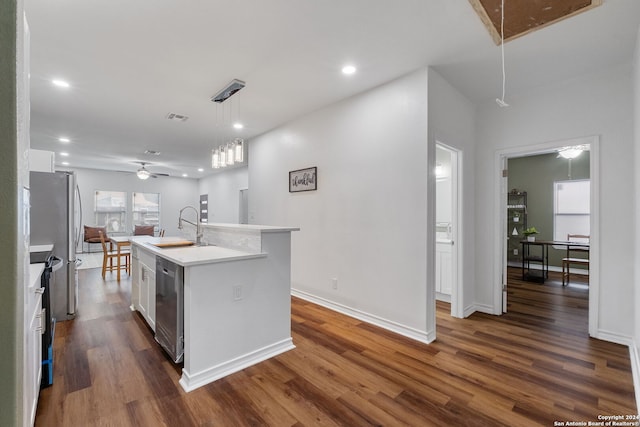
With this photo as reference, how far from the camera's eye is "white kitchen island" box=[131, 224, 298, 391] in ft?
6.92

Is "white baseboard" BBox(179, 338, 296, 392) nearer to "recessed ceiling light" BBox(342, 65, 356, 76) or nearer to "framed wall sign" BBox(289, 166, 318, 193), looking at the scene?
"framed wall sign" BBox(289, 166, 318, 193)

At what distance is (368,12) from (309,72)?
1004 millimetres

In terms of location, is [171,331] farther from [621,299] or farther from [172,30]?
[621,299]

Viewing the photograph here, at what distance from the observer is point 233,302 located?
2.32 meters

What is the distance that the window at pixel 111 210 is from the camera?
957cm

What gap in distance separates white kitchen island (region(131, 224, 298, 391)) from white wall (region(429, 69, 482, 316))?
6.50ft

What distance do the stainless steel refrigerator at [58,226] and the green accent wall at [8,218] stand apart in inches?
132

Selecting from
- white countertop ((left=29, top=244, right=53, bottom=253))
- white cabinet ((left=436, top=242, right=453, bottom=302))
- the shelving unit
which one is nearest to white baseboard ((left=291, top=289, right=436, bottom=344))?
white cabinet ((left=436, top=242, right=453, bottom=302))

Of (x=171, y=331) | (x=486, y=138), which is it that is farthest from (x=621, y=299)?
(x=171, y=331)

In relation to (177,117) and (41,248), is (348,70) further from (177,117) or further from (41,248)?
(41,248)

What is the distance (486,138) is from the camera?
367 centimetres

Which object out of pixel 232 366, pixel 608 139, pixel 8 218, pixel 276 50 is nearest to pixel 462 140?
Result: pixel 608 139

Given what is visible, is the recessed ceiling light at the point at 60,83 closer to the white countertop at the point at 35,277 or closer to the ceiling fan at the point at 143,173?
the white countertop at the point at 35,277

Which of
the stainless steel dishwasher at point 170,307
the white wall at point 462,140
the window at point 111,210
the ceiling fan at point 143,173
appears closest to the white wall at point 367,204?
the white wall at point 462,140
